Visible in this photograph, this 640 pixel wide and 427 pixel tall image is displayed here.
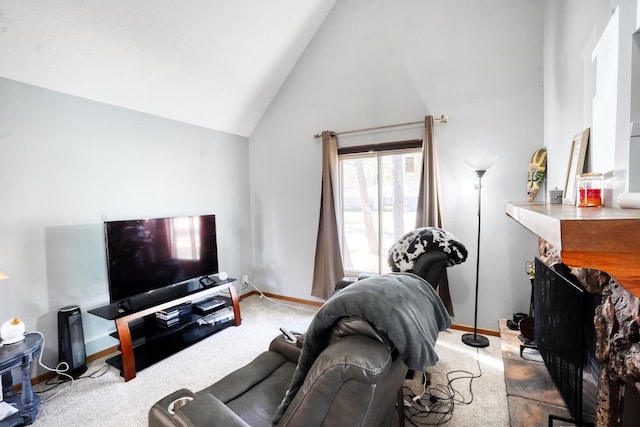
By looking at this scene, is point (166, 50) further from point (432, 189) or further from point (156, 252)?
point (432, 189)

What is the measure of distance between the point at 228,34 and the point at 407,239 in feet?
8.83

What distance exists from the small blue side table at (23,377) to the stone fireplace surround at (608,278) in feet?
9.61

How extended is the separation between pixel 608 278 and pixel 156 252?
3.13 metres

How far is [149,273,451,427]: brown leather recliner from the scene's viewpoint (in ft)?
2.55

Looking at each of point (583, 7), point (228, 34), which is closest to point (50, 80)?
point (228, 34)

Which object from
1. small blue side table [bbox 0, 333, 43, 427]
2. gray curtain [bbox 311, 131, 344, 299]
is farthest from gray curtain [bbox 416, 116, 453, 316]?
small blue side table [bbox 0, 333, 43, 427]

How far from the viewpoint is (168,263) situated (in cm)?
286

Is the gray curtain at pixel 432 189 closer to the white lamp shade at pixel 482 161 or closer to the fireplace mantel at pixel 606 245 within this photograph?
the white lamp shade at pixel 482 161

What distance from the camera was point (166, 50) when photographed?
2.68 m

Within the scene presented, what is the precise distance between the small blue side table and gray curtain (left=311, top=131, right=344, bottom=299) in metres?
2.63

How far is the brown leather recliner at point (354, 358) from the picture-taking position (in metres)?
0.78

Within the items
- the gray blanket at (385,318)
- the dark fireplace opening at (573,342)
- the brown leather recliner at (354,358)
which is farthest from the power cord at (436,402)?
the gray blanket at (385,318)

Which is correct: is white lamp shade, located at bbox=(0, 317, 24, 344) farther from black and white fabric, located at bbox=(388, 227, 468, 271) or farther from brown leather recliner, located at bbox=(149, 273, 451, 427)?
black and white fabric, located at bbox=(388, 227, 468, 271)

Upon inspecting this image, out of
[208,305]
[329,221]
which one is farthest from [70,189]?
[329,221]
